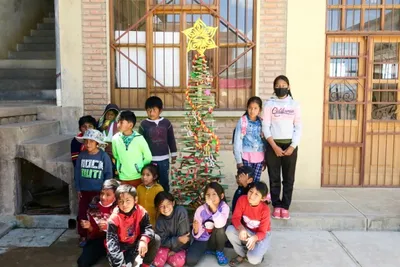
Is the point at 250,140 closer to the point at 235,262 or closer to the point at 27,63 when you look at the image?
the point at 235,262

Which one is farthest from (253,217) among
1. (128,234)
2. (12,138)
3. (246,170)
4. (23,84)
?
(23,84)

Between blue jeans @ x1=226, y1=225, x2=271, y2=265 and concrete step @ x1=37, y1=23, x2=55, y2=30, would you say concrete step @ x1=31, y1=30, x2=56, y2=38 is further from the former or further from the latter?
blue jeans @ x1=226, y1=225, x2=271, y2=265

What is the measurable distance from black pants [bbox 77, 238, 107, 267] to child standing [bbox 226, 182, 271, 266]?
1.34m

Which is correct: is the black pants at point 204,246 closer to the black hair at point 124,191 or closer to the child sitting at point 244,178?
the child sitting at point 244,178

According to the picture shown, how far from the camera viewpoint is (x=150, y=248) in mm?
3816

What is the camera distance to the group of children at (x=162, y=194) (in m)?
3.83

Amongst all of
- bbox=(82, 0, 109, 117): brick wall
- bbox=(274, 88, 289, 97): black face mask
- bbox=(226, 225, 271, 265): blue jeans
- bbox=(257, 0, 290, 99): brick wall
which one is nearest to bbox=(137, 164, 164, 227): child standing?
bbox=(226, 225, 271, 265): blue jeans

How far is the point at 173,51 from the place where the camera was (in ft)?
20.6

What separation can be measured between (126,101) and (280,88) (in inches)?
109

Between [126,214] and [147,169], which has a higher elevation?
[147,169]

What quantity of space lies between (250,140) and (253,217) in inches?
40.9

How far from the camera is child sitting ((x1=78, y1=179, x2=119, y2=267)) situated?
399 cm

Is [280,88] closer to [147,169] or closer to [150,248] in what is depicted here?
[147,169]

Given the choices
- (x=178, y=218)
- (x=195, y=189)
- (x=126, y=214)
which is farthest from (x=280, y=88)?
(x=126, y=214)
